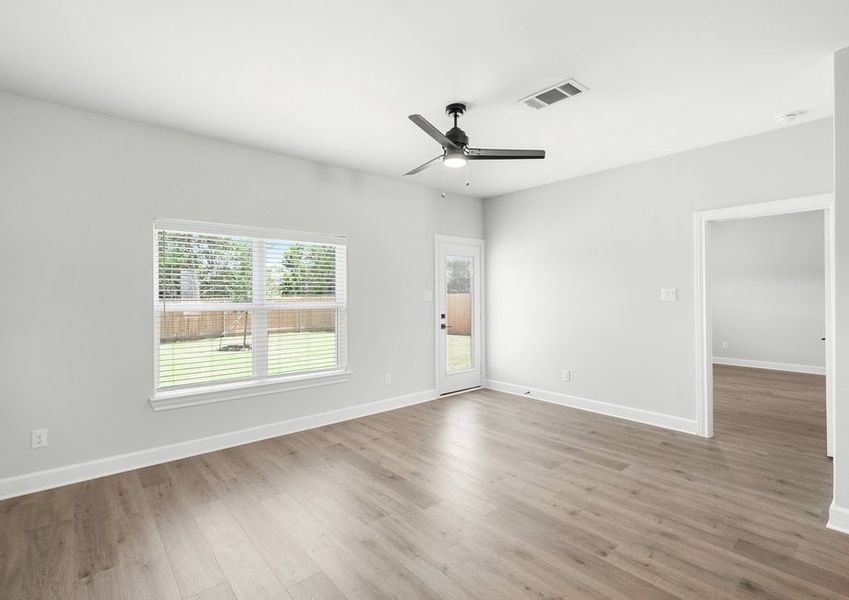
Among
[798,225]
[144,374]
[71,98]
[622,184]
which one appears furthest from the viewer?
[798,225]

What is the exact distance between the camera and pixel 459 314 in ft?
18.9

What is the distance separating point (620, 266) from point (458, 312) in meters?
2.10

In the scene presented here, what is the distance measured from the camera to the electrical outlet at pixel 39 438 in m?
2.92

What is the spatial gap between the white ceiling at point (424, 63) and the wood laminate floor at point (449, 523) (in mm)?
2709

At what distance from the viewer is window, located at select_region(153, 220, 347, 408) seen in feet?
11.5

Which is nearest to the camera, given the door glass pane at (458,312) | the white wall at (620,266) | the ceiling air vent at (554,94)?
the ceiling air vent at (554,94)

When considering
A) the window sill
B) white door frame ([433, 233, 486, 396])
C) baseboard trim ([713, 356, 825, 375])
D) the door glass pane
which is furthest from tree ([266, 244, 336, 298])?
baseboard trim ([713, 356, 825, 375])

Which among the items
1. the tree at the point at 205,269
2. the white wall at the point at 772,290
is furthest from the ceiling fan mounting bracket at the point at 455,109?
the white wall at the point at 772,290

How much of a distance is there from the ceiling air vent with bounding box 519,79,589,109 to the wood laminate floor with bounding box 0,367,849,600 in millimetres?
2713

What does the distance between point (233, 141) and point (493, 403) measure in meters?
3.96

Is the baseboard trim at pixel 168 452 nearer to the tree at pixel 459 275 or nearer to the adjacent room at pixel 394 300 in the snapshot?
the adjacent room at pixel 394 300

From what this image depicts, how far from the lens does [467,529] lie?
2.41m

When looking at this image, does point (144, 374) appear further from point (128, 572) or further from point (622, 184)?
point (622, 184)

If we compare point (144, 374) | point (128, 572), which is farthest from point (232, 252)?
point (128, 572)
